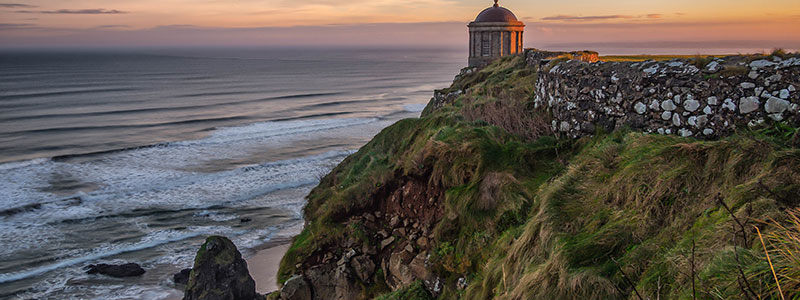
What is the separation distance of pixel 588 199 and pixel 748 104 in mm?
2294

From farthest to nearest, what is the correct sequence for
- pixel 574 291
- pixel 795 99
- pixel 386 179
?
pixel 386 179, pixel 795 99, pixel 574 291

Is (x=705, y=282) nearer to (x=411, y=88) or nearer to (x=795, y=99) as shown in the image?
(x=795, y=99)

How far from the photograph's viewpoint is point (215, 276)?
596 inches

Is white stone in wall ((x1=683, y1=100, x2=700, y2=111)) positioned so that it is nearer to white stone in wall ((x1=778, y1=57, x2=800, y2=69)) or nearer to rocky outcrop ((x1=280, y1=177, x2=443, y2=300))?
white stone in wall ((x1=778, y1=57, x2=800, y2=69))

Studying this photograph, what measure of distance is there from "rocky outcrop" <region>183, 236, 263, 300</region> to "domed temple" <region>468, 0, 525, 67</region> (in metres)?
26.0

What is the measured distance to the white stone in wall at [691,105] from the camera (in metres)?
6.95

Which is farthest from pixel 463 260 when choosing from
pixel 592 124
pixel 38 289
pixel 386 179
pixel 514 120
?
pixel 38 289

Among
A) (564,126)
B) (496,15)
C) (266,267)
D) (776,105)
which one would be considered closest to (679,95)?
(776,105)

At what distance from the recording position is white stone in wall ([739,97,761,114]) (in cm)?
649

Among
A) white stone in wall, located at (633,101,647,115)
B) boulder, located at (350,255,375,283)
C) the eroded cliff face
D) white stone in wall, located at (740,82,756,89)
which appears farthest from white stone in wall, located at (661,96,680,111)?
boulder, located at (350,255,375,283)

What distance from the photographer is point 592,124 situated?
8391 millimetres

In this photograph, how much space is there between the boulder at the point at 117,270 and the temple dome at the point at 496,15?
2856 cm

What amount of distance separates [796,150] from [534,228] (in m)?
2.46

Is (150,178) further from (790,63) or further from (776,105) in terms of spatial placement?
(790,63)
